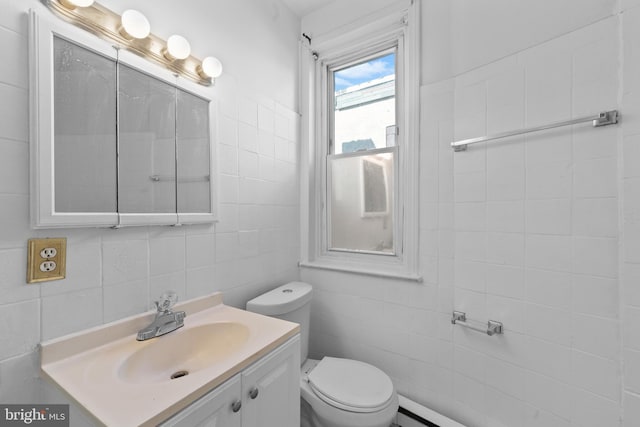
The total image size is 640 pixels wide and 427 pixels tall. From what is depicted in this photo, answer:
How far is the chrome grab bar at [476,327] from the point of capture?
3.92 ft

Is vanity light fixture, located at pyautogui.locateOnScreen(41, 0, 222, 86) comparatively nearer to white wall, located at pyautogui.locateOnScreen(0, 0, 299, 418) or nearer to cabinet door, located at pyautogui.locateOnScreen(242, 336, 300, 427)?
white wall, located at pyautogui.locateOnScreen(0, 0, 299, 418)

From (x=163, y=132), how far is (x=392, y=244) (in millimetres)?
1325

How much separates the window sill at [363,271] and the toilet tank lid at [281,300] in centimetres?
21

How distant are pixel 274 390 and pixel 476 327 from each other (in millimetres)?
938

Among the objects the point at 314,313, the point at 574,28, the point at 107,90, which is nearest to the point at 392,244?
the point at 314,313

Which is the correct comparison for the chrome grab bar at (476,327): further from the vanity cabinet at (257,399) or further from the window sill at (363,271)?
the vanity cabinet at (257,399)

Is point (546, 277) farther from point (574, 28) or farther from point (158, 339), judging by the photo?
point (158, 339)

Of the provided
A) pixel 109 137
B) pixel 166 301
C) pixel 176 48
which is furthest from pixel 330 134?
pixel 166 301

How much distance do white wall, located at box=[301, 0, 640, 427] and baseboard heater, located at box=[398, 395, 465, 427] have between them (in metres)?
0.05

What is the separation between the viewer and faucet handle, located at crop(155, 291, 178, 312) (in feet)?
3.28

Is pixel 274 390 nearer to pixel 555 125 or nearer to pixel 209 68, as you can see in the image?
pixel 209 68

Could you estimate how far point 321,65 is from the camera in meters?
1.88

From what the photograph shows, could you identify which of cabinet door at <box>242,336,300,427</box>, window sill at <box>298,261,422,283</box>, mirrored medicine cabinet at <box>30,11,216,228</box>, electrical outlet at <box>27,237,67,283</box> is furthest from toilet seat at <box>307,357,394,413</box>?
electrical outlet at <box>27,237,67,283</box>

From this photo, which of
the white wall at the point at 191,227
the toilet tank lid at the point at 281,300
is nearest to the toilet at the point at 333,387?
the toilet tank lid at the point at 281,300
